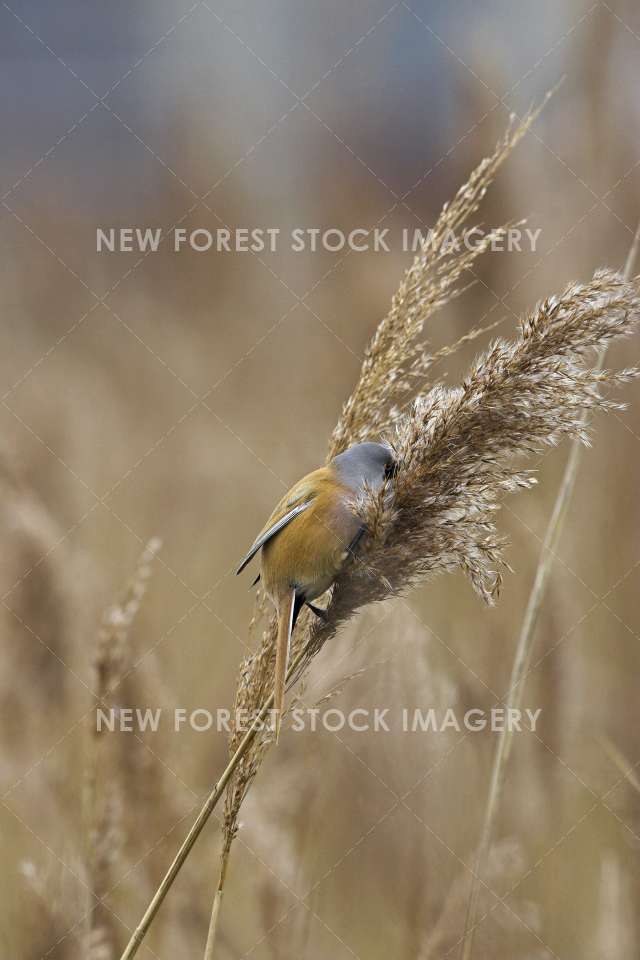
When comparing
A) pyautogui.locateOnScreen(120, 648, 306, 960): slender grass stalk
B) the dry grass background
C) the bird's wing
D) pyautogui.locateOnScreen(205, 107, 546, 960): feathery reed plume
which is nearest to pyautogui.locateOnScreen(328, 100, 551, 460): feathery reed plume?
pyautogui.locateOnScreen(205, 107, 546, 960): feathery reed plume

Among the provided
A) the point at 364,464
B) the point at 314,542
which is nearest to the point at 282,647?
the point at 314,542

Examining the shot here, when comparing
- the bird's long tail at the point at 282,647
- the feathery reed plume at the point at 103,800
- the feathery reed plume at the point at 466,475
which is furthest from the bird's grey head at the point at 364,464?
the feathery reed plume at the point at 103,800

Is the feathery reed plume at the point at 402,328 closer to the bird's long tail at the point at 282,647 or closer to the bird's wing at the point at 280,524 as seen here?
the bird's wing at the point at 280,524

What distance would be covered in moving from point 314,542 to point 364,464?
0.16m

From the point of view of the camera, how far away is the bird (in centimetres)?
144

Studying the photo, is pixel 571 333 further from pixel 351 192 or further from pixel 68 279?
pixel 68 279

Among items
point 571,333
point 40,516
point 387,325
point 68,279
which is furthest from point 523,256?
point 68,279

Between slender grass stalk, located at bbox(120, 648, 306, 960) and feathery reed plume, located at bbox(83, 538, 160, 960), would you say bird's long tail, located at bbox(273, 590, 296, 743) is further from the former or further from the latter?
feathery reed plume, located at bbox(83, 538, 160, 960)

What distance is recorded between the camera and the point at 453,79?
8.39 ft

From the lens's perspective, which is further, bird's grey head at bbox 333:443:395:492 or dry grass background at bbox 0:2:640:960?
dry grass background at bbox 0:2:640:960

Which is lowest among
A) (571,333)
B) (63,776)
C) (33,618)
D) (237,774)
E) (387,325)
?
(63,776)

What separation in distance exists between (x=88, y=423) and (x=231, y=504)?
56 centimetres

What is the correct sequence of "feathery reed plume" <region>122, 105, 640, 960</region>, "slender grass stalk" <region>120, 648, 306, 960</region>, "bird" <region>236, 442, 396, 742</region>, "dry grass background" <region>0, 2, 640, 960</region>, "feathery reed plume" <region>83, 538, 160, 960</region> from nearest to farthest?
"slender grass stalk" <region>120, 648, 306, 960</region>, "feathery reed plume" <region>122, 105, 640, 960</region>, "bird" <region>236, 442, 396, 742</region>, "feathery reed plume" <region>83, 538, 160, 960</region>, "dry grass background" <region>0, 2, 640, 960</region>

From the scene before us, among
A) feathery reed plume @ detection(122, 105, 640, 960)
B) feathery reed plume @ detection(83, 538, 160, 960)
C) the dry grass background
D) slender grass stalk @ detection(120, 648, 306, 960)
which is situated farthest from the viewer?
the dry grass background
